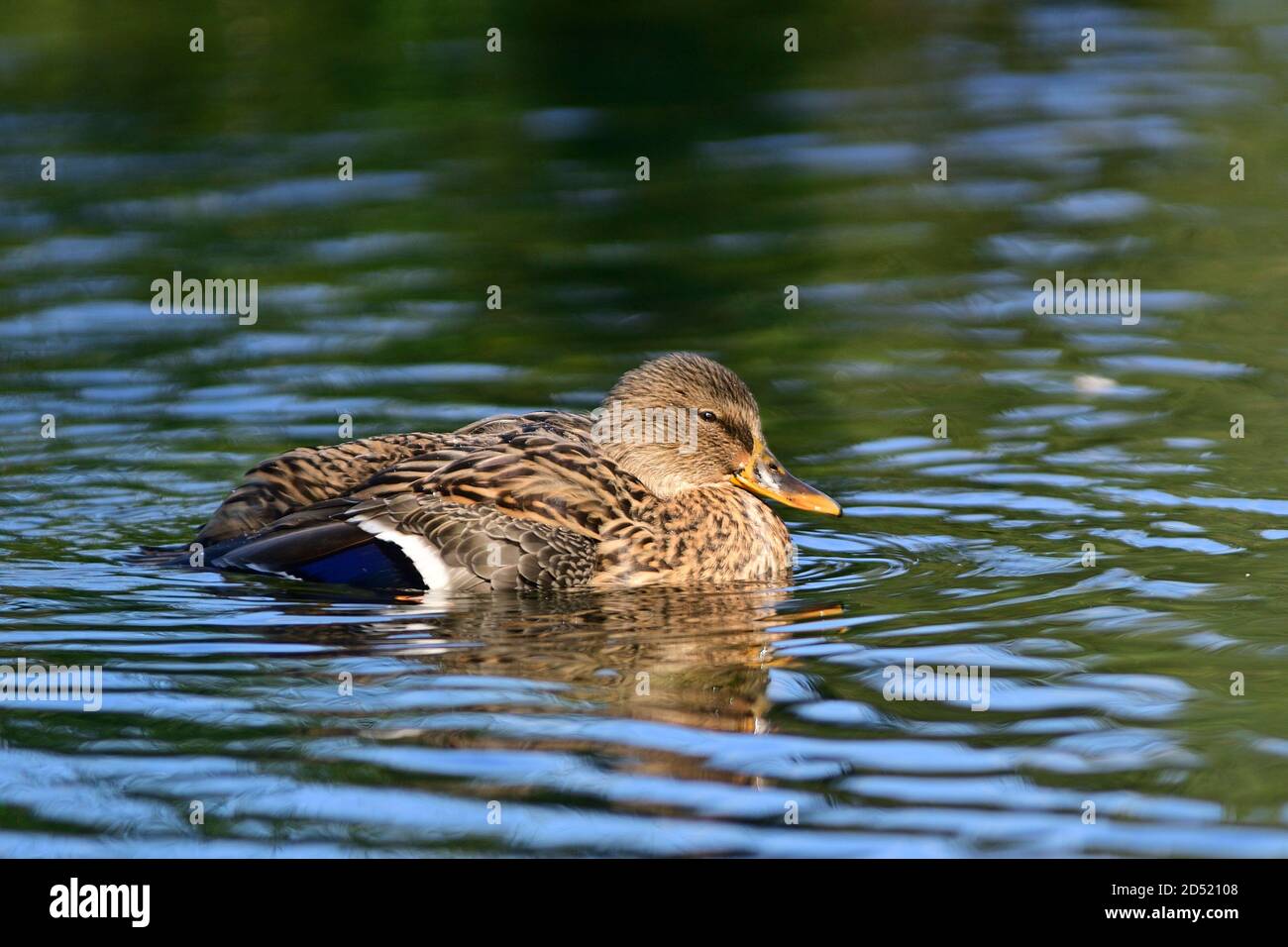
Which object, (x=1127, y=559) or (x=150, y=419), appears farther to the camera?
(x=150, y=419)

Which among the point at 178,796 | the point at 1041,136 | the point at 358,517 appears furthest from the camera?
the point at 1041,136

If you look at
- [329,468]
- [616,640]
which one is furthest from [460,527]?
[616,640]

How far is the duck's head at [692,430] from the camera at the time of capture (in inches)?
411

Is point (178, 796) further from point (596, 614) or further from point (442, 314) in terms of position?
point (442, 314)

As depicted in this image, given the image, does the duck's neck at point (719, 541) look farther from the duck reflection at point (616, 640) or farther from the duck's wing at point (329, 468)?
the duck's wing at point (329, 468)

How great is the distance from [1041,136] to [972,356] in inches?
226

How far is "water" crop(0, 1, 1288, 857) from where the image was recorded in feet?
24.1

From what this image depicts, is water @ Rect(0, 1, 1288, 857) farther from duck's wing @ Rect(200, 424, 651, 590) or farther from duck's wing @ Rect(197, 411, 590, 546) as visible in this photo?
duck's wing @ Rect(197, 411, 590, 546)

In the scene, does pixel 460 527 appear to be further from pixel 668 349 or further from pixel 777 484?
pixel 668 349

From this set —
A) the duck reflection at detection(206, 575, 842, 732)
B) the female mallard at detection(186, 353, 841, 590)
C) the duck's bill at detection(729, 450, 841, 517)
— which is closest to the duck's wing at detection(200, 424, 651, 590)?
the female mallard at detection(186, 353, 841, 590)

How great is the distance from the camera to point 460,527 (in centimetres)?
991

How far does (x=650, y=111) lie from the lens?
62.7ft

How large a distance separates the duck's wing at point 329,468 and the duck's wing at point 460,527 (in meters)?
0.20

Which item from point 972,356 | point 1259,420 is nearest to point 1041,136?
point 972,356
